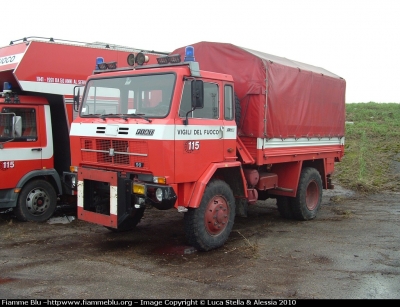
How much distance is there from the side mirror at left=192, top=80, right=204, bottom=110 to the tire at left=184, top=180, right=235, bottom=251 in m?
1.35

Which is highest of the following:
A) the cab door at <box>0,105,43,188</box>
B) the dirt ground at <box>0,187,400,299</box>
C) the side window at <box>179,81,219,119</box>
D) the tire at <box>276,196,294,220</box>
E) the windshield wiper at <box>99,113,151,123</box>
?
the side window at <box>179,81,219,119</box>

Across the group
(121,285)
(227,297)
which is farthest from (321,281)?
(121,285)

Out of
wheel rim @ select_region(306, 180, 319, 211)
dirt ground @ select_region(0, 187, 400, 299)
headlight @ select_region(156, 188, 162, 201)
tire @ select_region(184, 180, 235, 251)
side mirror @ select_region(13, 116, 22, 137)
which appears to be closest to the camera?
dirt ground @ select_region(0, 187, 400, 299)

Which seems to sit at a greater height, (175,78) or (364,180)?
(175,78)

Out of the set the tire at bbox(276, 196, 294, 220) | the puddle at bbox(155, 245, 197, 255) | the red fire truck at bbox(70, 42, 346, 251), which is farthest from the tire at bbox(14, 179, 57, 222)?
the tire at bbox(276, 196, 294, 220)

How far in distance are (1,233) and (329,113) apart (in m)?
7.31

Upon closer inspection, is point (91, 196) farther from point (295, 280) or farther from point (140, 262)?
point (295, 280)

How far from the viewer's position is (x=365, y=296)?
17.0 ft

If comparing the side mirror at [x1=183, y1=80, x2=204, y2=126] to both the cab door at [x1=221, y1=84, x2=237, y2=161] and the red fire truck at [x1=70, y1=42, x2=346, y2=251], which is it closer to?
the red fire truck at [x1=70, y1=42, x2=346, y2=251]

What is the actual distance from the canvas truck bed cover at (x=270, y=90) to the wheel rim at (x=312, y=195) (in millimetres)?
1214

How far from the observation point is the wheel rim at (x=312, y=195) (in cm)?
997

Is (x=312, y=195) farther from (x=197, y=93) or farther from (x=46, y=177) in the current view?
(x=46, y=177)

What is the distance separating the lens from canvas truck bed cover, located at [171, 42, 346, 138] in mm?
7930

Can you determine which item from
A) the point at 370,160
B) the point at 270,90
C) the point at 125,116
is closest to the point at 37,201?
the point at 125,116
